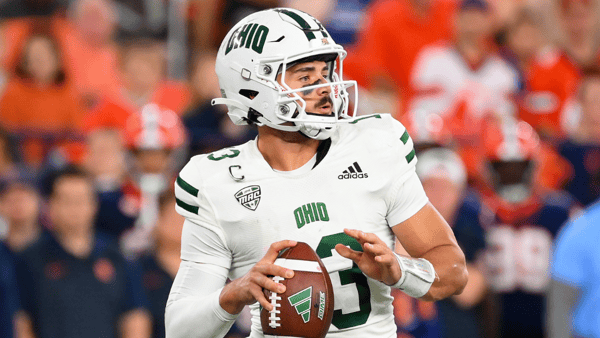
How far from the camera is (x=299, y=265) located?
8.05ft

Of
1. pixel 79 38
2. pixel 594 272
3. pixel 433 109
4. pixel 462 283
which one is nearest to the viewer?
pixel 462 283

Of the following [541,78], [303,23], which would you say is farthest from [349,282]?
[541,78]

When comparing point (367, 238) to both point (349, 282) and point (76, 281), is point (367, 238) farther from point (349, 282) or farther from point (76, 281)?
point (76, 281)

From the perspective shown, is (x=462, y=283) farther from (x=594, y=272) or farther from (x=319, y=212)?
(x=594, y=272)

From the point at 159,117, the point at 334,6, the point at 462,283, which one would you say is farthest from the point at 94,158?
the point at 462,283

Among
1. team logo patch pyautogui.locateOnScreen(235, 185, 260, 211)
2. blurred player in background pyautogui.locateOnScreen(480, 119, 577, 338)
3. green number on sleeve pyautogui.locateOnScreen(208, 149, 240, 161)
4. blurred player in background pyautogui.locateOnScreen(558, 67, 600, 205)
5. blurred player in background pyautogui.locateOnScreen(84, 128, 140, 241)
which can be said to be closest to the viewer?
team logo patch pyautogui.locateOnScreen(235, 185, 260, 211)

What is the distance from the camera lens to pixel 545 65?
6.80 metres

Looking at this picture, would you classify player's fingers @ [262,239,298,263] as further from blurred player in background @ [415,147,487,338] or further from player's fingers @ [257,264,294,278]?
blurred player in background @ [415,147,487,338]

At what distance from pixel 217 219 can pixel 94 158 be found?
3.24 metres

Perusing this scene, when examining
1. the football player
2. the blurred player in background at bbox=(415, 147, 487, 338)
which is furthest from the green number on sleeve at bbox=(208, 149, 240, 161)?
the blurred player in background at bbox=(415, 147, 487, 338)

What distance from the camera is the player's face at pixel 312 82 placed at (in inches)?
109

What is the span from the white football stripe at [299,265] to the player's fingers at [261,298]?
0.10m

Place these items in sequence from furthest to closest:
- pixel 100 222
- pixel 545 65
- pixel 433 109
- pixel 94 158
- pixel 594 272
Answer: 1. pixel 545 65
2. pixel 433 109
3. pixel 94 158
4. pixel 100 222
5. pixel 594 272

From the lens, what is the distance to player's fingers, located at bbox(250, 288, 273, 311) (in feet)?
7.84
